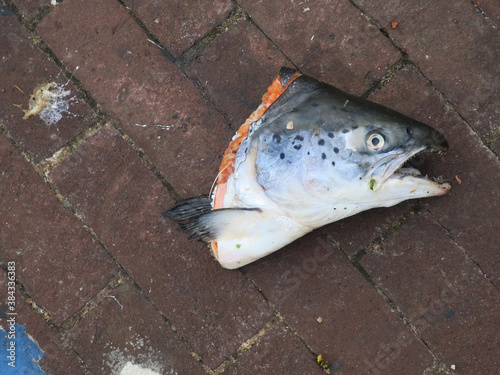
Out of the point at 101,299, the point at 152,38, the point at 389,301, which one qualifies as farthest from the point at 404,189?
the point at 101,299

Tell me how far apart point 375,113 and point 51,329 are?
2.87 m

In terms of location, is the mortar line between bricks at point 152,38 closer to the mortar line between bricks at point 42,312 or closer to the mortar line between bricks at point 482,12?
the mortar line between bricks at point 42,312

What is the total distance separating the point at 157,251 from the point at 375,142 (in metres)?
1.80

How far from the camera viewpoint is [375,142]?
2865 millimetres

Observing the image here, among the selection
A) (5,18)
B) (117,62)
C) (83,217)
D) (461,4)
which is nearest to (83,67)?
(117,62)

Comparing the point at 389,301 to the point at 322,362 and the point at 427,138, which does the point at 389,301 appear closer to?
the point at 322,362

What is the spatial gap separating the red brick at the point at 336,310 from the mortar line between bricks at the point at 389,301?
0.02 meters

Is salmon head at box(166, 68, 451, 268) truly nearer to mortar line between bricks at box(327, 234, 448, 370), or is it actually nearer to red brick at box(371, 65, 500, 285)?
red brick at box(371, 65, 500, 285)

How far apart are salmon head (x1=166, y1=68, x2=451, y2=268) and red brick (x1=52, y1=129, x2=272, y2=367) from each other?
35 centimetres

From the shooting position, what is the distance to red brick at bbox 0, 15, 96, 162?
3658 mm

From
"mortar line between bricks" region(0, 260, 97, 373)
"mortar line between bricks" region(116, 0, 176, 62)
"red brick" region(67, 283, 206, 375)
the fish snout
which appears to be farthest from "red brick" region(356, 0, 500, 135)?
"mortar line between bricks" region(0, 260, 97, 373)

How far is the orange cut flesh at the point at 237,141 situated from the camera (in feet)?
10.7

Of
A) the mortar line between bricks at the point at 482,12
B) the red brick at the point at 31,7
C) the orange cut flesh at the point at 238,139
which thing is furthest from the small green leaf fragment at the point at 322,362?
the red brick at the point at 31,7

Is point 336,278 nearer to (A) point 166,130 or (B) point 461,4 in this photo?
(A) point 166,130
